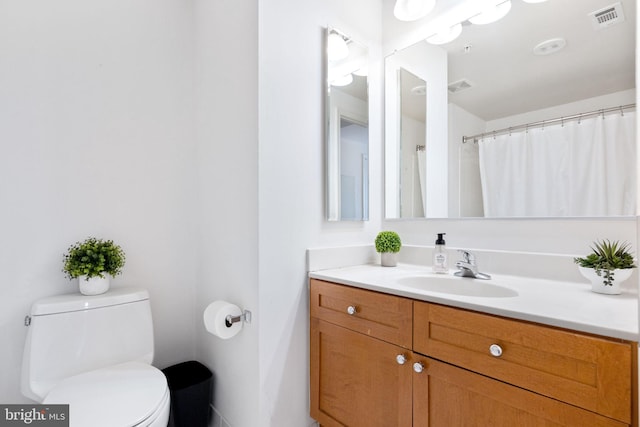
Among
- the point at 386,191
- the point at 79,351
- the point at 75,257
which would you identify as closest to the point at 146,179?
the point at 75,257

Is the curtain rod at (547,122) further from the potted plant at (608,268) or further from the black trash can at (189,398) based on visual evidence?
the black trash can at (189,398)

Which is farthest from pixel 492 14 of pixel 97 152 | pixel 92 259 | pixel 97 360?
pixel 97 360

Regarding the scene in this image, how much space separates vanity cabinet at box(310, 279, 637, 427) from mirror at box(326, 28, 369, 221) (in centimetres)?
47

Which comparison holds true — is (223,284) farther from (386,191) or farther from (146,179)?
(386,191)

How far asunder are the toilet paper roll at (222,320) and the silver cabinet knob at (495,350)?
961 millimetres

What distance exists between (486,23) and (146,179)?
6.07 ft

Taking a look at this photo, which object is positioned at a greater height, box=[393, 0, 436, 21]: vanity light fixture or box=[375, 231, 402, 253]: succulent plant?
box=[393, 0, 436, 21]: vanity light fixture

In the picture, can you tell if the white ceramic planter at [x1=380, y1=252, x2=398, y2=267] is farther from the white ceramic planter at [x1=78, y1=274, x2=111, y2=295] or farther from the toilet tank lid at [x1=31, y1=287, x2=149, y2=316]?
the white ceramic planter at [x1=78, y1=274, x2=111, y2=295]

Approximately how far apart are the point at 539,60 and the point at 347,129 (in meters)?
0.86

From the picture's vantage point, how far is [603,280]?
3.19 feet

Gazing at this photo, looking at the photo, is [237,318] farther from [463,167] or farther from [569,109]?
[569,109]

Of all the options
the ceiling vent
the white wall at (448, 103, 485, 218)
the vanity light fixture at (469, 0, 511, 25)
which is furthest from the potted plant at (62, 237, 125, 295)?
the ceiling vent

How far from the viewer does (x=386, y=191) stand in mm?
1786

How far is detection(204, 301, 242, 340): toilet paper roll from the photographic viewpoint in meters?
1.29
